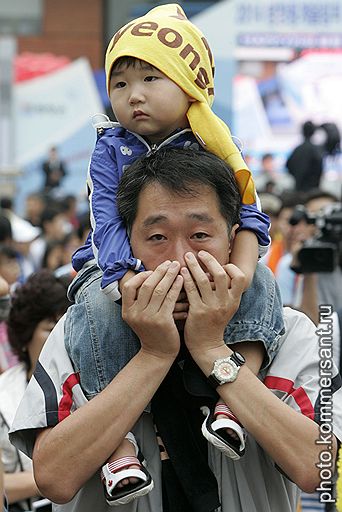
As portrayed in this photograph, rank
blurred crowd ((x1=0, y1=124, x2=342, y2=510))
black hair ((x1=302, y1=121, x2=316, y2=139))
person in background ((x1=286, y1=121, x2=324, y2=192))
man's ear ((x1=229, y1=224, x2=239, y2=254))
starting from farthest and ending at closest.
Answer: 1. black hair ((x1=302, y1=121, x2=316, y2=139))
2. person in background ((x1=286, y1=121, x2=324, y2=192))
3. blurred crowd ((x1=0, y1=124, x2=342, y2=510))
4. man's ear ((x1=229, y1=224, x2=239, y2=254))

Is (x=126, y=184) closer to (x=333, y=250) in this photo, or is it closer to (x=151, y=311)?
(x=151, y=311)

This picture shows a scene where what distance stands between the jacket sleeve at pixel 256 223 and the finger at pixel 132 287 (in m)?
0.37

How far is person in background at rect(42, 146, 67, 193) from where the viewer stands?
71.2ft

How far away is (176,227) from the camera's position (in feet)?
8.32

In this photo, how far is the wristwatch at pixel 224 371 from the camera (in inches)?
97.3

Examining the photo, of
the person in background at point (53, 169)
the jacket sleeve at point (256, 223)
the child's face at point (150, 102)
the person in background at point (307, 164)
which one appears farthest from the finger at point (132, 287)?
the person in background at point (53, 169)

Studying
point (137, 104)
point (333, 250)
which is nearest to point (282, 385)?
point (137, 104)

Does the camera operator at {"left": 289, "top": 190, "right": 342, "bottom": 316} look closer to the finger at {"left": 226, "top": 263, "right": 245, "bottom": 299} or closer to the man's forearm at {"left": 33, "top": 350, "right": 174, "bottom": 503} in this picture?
the finger at {"left": 226, "top": 263, "right": 245, "bottom": 299}

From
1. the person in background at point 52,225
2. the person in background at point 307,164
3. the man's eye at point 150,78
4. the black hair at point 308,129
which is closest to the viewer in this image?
the man's eye at point 150,78

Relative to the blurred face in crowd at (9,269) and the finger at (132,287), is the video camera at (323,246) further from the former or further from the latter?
the finger at (132,287)

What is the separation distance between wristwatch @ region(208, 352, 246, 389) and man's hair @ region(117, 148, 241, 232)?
332 millimetres

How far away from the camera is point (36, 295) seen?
179 inches

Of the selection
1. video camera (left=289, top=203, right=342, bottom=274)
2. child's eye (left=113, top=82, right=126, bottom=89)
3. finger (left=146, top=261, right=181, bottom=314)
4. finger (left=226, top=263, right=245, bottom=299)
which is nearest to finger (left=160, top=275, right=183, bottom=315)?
finger (left=146, top=261, right=181, bottom=314)

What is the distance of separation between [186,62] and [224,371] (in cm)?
82
